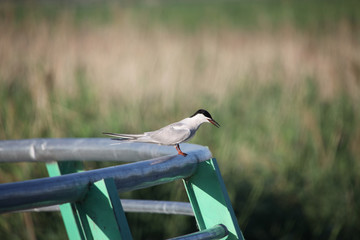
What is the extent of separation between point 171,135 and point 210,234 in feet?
1.52

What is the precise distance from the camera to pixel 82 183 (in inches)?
29.8

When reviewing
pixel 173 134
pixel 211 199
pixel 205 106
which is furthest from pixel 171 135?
pixel 205 106

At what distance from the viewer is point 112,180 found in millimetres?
794

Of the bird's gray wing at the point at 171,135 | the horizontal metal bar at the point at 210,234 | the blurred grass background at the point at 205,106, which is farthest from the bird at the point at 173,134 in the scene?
the blurred grass background at the point at 205,106

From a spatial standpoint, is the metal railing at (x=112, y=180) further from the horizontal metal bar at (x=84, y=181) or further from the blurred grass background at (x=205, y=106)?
the blurred grass background at (x=205, y=106)

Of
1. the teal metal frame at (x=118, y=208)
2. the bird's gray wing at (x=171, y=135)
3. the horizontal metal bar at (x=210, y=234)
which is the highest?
the bird's gray wing at (x=171, y=135)

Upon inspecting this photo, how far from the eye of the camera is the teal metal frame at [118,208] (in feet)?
2.55

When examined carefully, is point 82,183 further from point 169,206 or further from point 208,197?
point 169,206

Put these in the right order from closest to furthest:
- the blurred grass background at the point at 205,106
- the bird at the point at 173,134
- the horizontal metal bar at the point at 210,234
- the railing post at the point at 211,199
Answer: the horizontal metal bar at the point at 210,234 < the railing post at the point at 211,199 < the bird at the point at 173,134 < the blurred grass background at the point at 205,106

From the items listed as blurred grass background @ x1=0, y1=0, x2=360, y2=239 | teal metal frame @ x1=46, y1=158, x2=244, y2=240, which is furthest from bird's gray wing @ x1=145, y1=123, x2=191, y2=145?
blurred grass background @ x1=0, y1=0, x2=360, y2=239

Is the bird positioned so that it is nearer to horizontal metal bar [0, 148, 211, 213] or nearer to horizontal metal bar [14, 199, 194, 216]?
horizontal metal bar [14, 199, 194, 216]

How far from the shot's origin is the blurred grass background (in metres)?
3.30

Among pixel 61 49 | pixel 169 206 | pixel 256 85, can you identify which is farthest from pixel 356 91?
pixel 169 206

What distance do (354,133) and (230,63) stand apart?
211 cm
